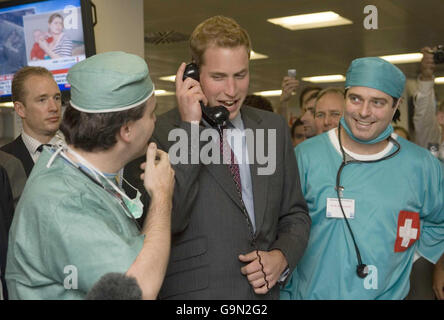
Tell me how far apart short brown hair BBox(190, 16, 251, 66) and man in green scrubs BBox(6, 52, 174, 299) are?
558 mm

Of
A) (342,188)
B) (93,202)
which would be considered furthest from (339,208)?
(93,202)

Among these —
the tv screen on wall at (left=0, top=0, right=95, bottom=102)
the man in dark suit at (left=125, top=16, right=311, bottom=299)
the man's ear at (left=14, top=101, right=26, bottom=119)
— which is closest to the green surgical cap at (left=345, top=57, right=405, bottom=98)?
the man in dark suit at (left=125, top=16, right=311, bottom=299)

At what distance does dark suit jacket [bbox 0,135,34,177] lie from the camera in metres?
3.36

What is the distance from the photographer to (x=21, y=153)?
3.42m

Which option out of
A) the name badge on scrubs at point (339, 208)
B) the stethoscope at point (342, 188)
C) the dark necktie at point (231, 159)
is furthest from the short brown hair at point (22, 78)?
the name badge on scrubs at point (339, 208)

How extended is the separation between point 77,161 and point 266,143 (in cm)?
85

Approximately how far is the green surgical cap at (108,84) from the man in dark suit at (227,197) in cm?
37

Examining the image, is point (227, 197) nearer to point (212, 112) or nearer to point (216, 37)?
point (212, 112)

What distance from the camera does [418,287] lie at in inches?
130

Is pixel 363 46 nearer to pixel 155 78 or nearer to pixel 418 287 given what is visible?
pixel 155 78

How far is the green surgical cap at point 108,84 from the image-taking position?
1673 mm
